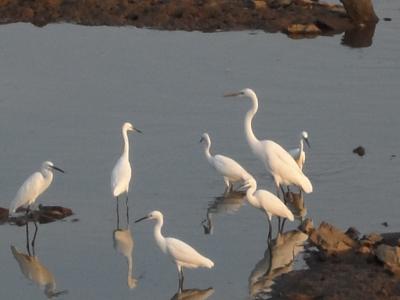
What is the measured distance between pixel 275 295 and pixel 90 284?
2173 millimetres

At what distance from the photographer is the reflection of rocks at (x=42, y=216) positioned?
52.7ft

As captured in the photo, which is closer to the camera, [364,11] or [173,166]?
[173,166]

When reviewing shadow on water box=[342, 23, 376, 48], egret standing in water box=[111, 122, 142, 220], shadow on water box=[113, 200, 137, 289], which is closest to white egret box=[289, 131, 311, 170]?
egret standing in water box=[111, 122, 142, 220]

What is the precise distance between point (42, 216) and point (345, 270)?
4.59 metres

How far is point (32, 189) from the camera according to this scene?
15.6 meters

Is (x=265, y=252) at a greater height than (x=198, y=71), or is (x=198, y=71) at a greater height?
(x=198, y=71)

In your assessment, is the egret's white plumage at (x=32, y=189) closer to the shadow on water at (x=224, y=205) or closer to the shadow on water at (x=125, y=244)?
the shadow on water at (x=125, y=244)

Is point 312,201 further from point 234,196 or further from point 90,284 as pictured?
point 90,284

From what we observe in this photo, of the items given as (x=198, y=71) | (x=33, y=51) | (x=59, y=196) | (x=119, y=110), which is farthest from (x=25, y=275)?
(x=33, y=51)

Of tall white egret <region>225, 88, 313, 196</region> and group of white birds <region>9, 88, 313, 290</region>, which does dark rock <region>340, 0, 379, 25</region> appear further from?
tall white egret <region>225, 88, 313, 196</region>

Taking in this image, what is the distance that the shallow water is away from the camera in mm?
14766

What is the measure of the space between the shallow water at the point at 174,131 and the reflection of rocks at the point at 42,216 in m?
0.19

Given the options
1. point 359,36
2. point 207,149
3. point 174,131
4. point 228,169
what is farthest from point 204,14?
point 228,169

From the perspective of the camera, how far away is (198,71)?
24.1m
